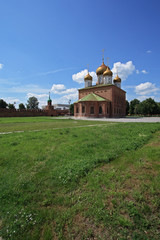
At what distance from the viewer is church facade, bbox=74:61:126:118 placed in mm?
39469

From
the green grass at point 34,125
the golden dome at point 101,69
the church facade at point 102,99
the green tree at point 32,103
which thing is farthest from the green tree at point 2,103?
the green grass at point 34,125

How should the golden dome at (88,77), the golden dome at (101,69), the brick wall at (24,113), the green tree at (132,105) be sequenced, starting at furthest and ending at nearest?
1. the green tree at (132,105)
2. the golden dome at (88,77)
3. the golden dome at (101,69)
4. the brick wall at (24,113)

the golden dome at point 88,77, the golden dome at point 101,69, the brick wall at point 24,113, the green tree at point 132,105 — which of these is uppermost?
the golden dome at point 101,69

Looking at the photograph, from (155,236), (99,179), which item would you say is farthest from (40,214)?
(155,236)

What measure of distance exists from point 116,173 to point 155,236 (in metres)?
1.65

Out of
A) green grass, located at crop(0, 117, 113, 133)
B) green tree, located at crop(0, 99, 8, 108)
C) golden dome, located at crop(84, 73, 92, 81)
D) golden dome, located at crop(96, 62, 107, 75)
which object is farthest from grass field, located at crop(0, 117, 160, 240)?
green tree, located at crop(0, 99, 8, 108)

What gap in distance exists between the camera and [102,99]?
3981 cm

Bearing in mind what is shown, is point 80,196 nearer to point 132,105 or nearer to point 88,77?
point 88,77

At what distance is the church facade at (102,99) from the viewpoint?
39.5 metres

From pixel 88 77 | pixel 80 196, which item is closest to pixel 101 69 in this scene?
pixel 88 77

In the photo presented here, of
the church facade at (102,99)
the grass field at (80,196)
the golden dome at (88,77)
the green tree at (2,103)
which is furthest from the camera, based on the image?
the green tree at (2,103)

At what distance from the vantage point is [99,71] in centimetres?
4869

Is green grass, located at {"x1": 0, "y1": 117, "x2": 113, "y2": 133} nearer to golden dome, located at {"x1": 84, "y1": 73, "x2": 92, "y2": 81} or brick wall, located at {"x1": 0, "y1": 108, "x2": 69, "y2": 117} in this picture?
brick wall, located at {"x1": 0, "y1": 108, "x2": 69, "y2": 117}

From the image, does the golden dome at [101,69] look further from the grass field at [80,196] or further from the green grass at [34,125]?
the grass field at [80,196]
